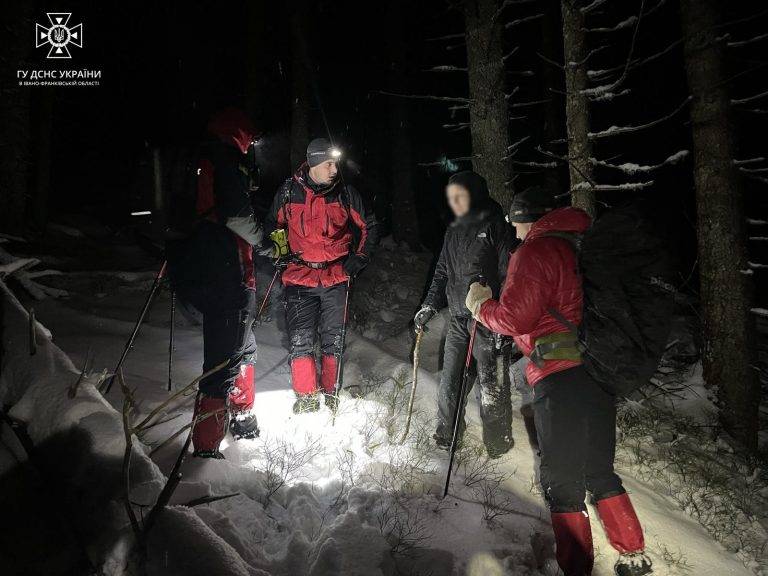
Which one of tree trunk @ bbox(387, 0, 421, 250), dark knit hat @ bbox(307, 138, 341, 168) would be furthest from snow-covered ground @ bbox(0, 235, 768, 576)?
tree trunk @ bbox(387, 0, 421, 250)

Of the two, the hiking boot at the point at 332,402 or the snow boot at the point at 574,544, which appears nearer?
the snow boot at the point at 574,544

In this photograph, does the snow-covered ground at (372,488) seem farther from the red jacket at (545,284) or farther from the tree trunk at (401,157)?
the tree trunk at (401,157)

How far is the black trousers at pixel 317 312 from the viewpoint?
14.9 ft

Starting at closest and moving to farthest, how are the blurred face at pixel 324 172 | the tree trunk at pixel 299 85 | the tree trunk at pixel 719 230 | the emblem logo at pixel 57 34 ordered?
the blurred face at pixel 324 172, the tree trunk at pixel 719 230, the emblem logo at pixel 57 34, the tree trunk at pixel 299 85

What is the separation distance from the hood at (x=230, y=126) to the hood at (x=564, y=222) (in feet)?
7.93

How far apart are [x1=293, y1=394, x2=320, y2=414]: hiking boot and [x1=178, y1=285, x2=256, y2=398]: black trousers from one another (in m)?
0.97

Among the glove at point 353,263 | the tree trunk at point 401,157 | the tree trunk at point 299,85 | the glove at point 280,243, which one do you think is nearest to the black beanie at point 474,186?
the glove at point 353,263

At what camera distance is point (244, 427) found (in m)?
3.85

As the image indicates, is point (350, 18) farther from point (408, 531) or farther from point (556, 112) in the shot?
point (408, 531)

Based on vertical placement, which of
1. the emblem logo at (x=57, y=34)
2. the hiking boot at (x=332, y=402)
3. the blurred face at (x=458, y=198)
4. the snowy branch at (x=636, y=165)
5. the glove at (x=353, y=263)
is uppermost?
the emblem logo at (x=57, y=34)

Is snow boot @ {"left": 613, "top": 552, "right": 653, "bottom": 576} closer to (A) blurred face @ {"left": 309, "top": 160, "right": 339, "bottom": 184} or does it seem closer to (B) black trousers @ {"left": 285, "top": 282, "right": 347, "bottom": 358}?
(B) black trousers @ {"left": 285, "top": 282, "right": 347, "bottom": 358}

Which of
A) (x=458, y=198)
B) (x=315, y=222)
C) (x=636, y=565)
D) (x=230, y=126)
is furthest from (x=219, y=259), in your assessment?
(x=636, y=565)

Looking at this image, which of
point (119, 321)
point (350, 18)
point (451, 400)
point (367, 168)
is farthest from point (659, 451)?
point (350, 18)

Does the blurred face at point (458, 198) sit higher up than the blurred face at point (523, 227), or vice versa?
the blurred face at point (458, 198)
